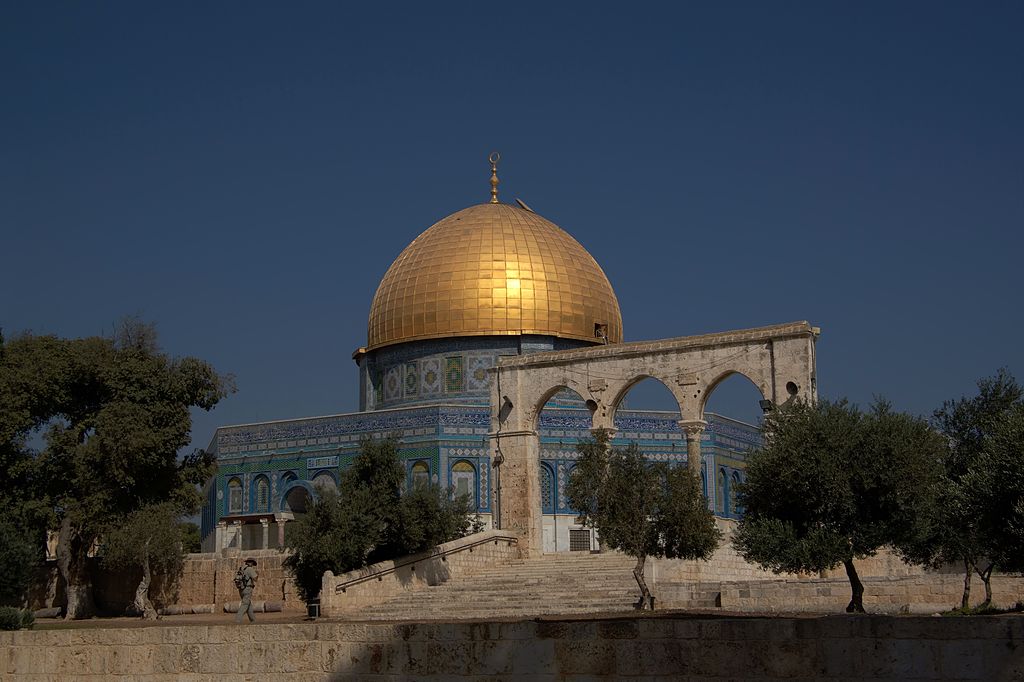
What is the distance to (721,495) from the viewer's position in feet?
120

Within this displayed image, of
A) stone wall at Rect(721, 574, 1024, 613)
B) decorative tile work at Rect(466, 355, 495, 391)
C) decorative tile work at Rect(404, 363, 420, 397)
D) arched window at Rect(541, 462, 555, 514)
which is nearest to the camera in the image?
stone wall at Rect(721, 574, 1024, 613)

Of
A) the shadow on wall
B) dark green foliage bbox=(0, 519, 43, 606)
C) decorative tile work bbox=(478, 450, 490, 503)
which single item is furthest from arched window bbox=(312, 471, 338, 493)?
the shadow on wall

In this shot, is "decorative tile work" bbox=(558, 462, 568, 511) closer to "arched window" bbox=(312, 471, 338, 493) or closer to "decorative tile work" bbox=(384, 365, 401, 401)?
"decorative tile work" bbox=(384, 365, 401, 401)

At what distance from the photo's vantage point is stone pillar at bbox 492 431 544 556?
84.6 feet

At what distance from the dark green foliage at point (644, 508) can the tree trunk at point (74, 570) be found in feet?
34.8

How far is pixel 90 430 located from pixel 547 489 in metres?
14.1

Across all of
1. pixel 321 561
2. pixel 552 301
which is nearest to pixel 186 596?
pixel 321 561

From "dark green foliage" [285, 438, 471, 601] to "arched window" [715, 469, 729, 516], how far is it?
14.0 metres

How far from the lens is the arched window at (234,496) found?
38344mm

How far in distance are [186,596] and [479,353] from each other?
1393cm

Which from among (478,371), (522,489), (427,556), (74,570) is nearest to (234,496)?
(478,371)

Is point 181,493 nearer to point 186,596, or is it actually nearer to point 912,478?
point 186,596

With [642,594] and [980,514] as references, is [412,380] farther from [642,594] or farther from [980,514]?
[980,514]

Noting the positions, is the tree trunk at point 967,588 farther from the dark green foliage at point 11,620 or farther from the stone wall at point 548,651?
the dark green foliage at point 11,620
